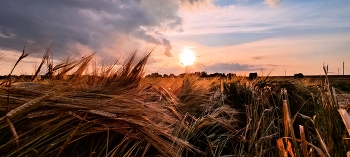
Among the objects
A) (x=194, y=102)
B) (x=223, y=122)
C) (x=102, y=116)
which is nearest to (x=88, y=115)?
(x=102, y=116)

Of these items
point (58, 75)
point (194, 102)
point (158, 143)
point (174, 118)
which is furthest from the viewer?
point (194, 102)

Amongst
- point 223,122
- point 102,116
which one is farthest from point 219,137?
point 102,116

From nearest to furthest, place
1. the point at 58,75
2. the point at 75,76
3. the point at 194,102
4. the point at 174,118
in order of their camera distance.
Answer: the point at 174,118, the point at 75,76, the point at 58,75, the point at 194,102

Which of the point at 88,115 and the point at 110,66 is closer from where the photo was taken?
the point at 88,115

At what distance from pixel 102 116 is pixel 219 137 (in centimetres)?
114

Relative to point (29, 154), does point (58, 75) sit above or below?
above

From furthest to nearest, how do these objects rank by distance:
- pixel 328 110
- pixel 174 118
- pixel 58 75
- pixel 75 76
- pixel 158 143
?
pixel 58 75, pixel 75 76, pixel 174 118, pixel 158 143, pixel 328 110

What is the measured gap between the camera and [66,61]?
3303 mm

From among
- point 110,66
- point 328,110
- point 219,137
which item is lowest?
point 219,137

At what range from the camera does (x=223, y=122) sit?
2.78 metres

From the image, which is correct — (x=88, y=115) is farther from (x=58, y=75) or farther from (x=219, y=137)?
(x=58, y=75)

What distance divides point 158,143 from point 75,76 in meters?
1.50

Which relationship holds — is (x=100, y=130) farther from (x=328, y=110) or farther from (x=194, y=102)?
(x=194, y=102)

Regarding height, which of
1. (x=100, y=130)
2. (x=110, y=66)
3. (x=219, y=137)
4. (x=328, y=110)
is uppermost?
(x=110, y=66)
